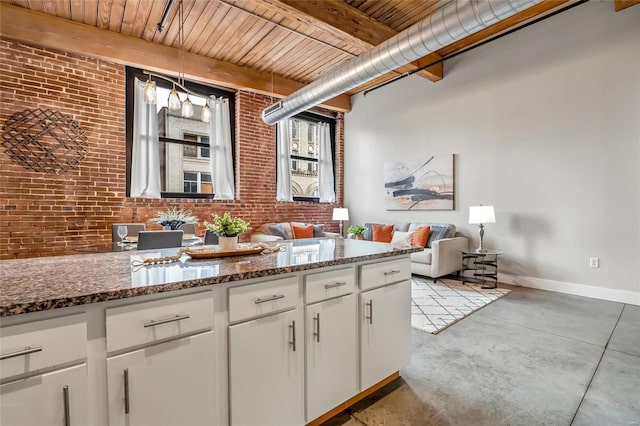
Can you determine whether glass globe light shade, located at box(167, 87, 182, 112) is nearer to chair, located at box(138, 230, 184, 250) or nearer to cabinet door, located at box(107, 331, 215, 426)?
chair, located at box(138, 230, 184, 250)

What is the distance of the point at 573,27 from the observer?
3812mm

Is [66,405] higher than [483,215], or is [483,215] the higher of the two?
[483,215]

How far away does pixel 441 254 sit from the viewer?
14.4 ft

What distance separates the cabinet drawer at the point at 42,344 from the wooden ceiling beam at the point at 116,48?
429 cm

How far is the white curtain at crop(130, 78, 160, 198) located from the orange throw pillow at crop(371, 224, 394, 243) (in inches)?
142

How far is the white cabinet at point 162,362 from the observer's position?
1010 millimetres

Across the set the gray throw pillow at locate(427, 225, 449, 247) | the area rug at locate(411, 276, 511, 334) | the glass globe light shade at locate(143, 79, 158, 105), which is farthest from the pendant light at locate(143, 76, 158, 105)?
the gray throw pillow at locate(427, 225, 449, 247)

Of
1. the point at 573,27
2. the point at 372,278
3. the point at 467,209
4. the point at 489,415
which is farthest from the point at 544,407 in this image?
the point at 573,27

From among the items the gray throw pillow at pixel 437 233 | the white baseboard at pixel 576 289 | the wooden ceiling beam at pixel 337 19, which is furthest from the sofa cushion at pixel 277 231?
the white baseboard at pixel 576 289

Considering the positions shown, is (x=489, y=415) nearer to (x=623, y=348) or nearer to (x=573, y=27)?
(x=623, y=348)


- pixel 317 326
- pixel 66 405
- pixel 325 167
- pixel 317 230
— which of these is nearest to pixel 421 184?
pixel 317 230

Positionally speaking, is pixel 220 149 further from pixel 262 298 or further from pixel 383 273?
pixel 262 298

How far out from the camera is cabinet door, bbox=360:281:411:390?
1716mm

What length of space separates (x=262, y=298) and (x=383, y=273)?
779 millimetres
